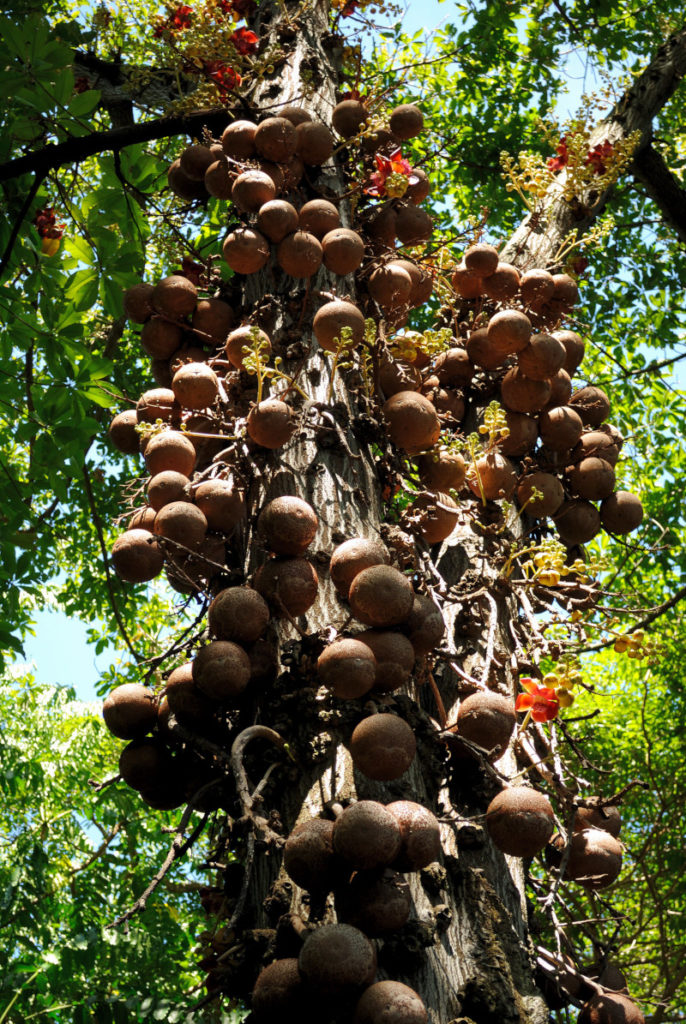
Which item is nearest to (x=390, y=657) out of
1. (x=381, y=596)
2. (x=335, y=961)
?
(x=381, y=596)

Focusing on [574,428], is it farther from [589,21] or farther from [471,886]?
[589,21]

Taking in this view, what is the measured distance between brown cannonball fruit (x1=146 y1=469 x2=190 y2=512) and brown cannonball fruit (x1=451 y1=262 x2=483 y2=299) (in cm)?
125

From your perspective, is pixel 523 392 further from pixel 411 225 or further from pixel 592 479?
pixel 411 225

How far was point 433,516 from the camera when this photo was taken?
2.09 meters

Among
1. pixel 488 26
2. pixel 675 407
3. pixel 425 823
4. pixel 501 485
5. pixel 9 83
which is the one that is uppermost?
pixel 488 26

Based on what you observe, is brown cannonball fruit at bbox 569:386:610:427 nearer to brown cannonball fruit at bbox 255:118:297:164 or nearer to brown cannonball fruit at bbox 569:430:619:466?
brown cannonball fruit at bbox 569:430:619:466

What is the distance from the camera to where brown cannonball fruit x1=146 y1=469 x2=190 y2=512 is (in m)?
1.82

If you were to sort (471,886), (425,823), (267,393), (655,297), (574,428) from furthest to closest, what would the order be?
(655,297) < (574,428) < (267,393) < (471,886) < (425,823)

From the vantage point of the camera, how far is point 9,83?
2.26 m

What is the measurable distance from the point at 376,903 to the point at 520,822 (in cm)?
30

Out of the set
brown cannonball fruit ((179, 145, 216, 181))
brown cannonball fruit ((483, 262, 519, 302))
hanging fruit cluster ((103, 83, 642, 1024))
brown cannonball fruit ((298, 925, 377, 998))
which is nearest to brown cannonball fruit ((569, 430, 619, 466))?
hanging fruit cluster ((103, 83, 642, 1024))

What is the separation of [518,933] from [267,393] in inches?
51.0

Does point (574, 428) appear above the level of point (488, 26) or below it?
below

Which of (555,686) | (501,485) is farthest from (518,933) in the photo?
(501,485)
